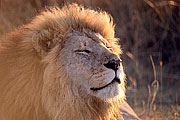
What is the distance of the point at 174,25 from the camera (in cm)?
790

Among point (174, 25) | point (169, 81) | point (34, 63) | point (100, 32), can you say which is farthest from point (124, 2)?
point (34, 63)

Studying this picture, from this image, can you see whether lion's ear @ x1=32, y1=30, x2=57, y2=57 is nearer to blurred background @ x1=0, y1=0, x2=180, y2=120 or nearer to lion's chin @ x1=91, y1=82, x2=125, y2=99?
lion's chin @ x1=91, y1=82, x2=125, y2=99

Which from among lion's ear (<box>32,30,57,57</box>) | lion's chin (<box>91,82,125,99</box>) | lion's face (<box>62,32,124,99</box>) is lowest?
lion's chin (<box>91,82,125,99</box>)

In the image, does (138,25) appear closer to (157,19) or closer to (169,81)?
(157,19)

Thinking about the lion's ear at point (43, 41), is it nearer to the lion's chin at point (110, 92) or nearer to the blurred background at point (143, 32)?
the lion's chin at point (110, 92)

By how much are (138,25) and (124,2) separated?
80 cm

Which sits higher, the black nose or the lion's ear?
the lion's ear

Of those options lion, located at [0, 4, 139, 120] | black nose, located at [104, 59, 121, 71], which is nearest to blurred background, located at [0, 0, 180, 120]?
lion, located at [0, 4, 139, 120]

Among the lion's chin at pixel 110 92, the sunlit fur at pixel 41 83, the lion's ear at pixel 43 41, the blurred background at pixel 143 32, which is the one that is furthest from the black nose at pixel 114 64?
the blurred background at pixel 143 32

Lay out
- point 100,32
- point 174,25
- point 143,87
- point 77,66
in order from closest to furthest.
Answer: point 77,66 < point 100,32 < point 143,87 < point 174,25

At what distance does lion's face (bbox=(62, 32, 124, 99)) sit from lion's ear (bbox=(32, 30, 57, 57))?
0.46 ft

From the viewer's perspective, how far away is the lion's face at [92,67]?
291 cm

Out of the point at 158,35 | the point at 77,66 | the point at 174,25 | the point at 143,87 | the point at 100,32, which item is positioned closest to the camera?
the point at 77,66

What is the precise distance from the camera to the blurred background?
24.8 ft
